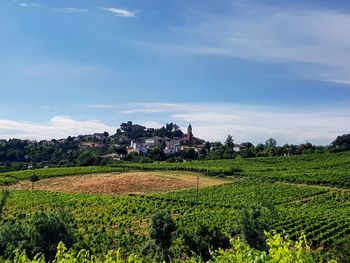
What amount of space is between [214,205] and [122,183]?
29617 mm

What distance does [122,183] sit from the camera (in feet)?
293

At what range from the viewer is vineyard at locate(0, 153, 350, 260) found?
4438cm

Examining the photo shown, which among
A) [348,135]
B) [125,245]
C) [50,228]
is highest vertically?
[348,135]

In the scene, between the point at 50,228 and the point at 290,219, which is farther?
the point at 290,219

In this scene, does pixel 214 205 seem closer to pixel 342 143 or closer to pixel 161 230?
pixel 161 230

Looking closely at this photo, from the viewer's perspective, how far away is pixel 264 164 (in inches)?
4739

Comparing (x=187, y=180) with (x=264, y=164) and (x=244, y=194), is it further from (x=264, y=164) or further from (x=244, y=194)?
(x=264, y=164)

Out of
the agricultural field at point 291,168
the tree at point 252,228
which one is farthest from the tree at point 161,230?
the agricultural field at point 291,168

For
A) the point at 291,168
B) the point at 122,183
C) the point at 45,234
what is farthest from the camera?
the point at 291,168

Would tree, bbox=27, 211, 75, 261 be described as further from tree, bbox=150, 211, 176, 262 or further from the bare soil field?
the bare soil field

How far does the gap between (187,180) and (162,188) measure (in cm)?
976

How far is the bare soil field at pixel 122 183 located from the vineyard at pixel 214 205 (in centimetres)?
491

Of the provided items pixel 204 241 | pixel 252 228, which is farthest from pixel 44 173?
pixel 252 228

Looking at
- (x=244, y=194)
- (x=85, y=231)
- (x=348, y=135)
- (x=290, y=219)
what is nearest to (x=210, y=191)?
(x=244, y=194)
